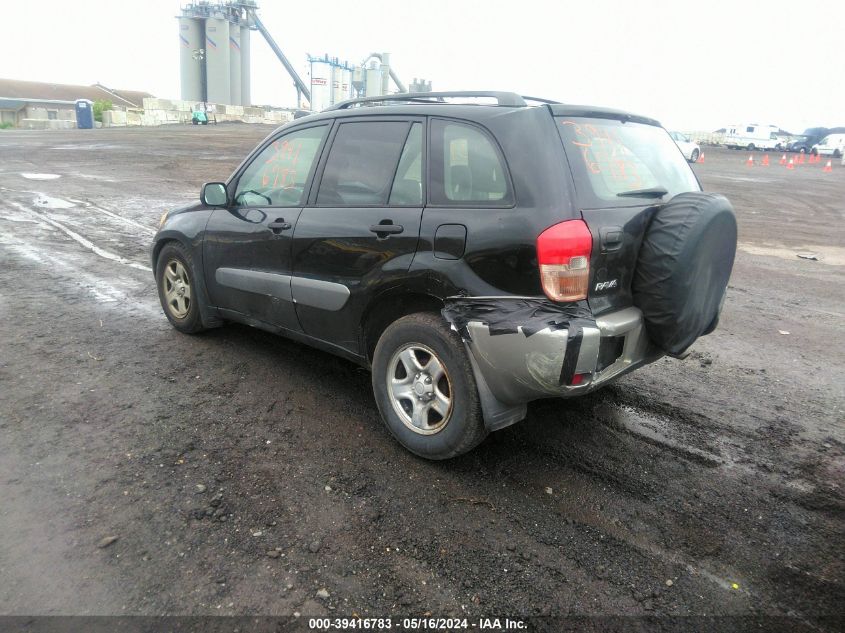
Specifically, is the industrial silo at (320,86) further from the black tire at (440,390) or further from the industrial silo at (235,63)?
the black tire at (440,390)

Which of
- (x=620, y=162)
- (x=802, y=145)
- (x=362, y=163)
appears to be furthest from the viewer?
(x=802, y=145)

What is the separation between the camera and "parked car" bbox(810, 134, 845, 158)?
4534 centimetres

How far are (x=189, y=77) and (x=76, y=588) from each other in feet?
291

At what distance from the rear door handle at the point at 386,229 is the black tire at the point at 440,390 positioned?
1.57ft

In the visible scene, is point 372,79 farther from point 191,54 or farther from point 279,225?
point 279,225

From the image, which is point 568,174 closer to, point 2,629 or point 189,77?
point 2,629

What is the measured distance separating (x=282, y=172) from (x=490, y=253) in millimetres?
2003

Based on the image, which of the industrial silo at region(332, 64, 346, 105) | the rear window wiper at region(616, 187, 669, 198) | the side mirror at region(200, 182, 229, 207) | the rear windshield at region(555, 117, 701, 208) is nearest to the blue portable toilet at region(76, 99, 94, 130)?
the industrial silo at region(332, 64, 346, 105)

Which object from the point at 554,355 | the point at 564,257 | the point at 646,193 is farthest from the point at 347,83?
the point at 554,355

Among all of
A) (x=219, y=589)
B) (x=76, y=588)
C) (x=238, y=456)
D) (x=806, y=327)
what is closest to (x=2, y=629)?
(x=76, y=588)

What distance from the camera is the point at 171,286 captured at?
530cm

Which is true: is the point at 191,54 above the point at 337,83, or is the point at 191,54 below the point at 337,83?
above

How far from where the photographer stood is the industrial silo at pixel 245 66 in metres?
83.9

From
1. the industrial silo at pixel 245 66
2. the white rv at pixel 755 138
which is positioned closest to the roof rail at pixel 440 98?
the white rv at pixel 755 138
